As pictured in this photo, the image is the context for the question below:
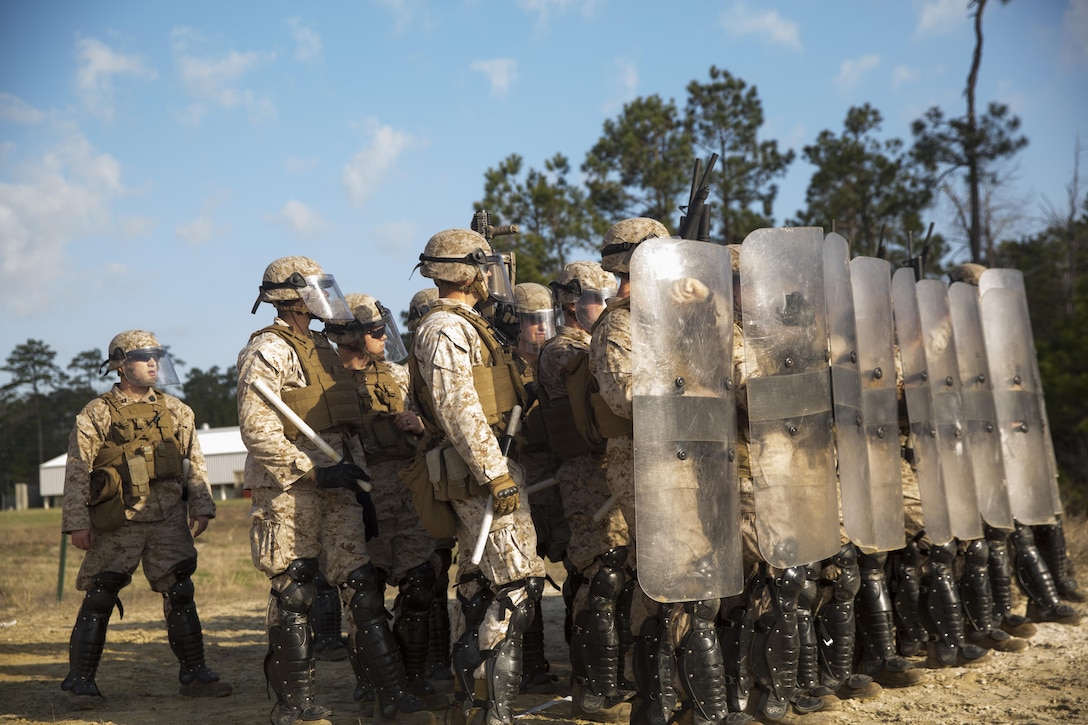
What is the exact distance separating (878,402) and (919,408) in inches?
22.8

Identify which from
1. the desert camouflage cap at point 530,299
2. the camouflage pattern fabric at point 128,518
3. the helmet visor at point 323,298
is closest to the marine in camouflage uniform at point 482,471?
the helmet visor at point 323,298

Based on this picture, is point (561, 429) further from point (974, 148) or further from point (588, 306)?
point (974, 148)

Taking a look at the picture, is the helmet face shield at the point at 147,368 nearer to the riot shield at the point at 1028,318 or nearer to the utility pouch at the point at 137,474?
the utility pouch at the point at 137,474

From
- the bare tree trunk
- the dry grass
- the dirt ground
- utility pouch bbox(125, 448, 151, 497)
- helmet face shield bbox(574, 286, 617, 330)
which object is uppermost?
the bare tree trunk

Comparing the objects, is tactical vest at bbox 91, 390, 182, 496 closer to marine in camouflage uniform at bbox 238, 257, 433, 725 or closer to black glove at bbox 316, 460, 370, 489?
marine in camouflage uniform at bbox 238, 257, 433, 725

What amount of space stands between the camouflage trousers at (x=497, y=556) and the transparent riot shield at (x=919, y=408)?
224 centimetres

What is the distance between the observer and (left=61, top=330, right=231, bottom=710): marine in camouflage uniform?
226 inches

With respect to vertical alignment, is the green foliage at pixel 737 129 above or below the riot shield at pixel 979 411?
above

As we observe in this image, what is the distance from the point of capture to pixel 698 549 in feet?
13.5

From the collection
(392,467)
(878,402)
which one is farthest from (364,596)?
(878,402)

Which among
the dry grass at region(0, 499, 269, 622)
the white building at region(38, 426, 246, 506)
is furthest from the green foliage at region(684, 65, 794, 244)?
the white building at region(38, 426, 246, 506)

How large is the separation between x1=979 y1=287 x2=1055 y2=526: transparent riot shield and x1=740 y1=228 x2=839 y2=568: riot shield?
Answer: 239 cm

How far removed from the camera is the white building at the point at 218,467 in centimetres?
4294

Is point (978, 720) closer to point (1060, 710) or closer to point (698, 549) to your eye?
point (1060, 710)
